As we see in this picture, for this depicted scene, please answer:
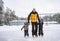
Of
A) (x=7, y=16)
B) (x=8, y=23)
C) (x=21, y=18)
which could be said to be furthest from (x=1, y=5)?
(x=21, y=18)

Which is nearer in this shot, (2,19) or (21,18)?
(21,18)

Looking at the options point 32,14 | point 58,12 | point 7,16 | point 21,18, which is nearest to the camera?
point 32,14

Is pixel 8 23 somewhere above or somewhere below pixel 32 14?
below

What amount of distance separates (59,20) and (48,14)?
255 centimetres

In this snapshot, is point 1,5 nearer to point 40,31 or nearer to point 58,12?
point 58,12

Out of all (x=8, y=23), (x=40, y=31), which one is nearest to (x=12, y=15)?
(x=8, y=23)

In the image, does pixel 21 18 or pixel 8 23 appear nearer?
pixel 21 18

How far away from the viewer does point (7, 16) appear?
88.6ft

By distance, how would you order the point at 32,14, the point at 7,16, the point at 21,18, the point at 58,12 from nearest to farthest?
the point at 32,14 → the point at 21,18 → the point at 58,12 → the point at 7,16

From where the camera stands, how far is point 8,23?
24375 mm

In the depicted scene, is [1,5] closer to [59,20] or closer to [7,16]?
[7,16]

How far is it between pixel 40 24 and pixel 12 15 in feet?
60.1

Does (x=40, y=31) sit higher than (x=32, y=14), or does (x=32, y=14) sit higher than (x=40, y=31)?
(x=32, y=14)

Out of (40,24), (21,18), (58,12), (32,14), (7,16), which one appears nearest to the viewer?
(32,14)
